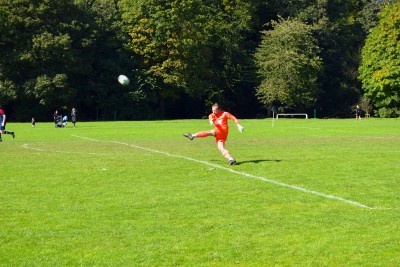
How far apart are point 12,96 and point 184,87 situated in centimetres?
1922

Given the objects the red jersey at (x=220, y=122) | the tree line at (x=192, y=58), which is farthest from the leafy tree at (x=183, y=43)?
the red jersey at (x=220, y=122)

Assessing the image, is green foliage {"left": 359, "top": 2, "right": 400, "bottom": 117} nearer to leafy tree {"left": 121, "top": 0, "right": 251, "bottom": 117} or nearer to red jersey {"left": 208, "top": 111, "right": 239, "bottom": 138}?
leafy tree {"left": 121, "top": 0, "right": 251, "bottom": 117}

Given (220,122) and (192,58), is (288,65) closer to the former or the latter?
(192,58)

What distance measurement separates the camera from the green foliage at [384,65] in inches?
3073

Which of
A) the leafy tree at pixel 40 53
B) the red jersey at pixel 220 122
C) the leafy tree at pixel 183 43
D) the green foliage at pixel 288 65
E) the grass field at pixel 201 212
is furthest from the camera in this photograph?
the green foliage at pixel 288 65

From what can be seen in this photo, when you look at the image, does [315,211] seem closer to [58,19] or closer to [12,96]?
[12,96]

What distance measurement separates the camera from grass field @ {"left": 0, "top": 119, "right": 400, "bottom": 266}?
351 inches

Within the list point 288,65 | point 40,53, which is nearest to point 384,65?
point 288,65

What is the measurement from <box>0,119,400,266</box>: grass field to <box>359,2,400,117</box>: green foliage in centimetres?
5880

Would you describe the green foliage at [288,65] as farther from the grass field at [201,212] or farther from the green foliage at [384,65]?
the grass field at [201,212]

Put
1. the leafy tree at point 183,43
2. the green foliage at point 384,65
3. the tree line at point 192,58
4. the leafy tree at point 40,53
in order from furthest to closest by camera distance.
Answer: the green foliage at point 384,65 < the leafy tree at point 183,43 < the tree line at point 192,58 < the leafy tree at point 40,53

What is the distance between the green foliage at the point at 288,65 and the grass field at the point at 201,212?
197ft

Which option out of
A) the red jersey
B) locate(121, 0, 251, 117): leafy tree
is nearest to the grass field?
the red jersey

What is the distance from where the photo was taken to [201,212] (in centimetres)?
1185
